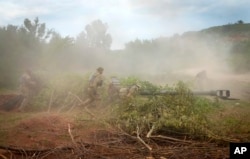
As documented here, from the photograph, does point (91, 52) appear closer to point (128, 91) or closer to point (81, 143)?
point (128, 91)

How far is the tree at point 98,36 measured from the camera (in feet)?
144

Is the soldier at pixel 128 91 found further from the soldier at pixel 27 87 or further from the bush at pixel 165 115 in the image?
the soldier at pixel 27 87

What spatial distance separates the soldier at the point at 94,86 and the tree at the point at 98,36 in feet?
99.3

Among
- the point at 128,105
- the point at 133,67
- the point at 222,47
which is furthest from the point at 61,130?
the point at 222,47

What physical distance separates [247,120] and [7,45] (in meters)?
20.3

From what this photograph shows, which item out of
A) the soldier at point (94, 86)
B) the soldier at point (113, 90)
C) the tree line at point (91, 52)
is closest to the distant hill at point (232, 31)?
the tree line at point (91, 52)

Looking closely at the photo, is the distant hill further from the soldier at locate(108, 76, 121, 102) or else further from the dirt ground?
the dirt ground

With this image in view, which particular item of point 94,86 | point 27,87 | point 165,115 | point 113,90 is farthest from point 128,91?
point 27,87

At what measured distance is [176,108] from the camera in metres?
10.0

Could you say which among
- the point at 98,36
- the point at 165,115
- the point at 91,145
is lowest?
the point at 91,145

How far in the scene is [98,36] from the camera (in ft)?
145

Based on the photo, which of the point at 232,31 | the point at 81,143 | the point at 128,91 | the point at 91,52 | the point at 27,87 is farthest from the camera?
the point at 232,31

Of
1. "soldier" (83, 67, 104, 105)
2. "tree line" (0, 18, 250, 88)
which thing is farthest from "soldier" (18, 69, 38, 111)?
"tree line" (0, 18, 250, 88)

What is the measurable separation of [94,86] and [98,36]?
31.0 meters
